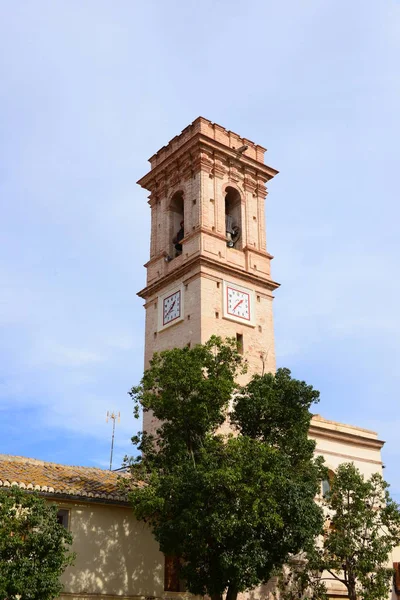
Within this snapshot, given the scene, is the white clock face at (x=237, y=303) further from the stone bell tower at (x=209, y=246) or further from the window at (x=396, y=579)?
the window at (x=396, y=579)

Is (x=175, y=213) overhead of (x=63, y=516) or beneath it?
overhead

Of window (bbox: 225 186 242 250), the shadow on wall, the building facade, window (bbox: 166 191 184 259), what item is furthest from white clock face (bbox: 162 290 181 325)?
the shadow on wall

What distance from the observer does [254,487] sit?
17.9 m

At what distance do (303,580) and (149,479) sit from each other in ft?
20.8

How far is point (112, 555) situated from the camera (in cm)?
2106

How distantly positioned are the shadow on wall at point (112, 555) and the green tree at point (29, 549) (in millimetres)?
4613

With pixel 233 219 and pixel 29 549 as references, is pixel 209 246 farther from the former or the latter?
pixel 29 549

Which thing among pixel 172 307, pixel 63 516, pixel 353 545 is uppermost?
pixel 172 307

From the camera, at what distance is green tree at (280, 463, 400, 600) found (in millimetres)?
21672

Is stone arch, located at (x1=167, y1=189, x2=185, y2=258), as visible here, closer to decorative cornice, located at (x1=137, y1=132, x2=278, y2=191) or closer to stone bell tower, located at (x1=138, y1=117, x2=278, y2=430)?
stone bell tower, located at (x1=138, y1=117, x2=278, y2=430)

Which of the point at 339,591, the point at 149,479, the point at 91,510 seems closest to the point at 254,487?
the point at 149,479

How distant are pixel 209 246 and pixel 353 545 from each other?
1390 centimetres

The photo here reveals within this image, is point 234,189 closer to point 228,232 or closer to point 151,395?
point 228,232

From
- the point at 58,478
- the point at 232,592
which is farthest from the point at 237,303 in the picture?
the point at 232,592
